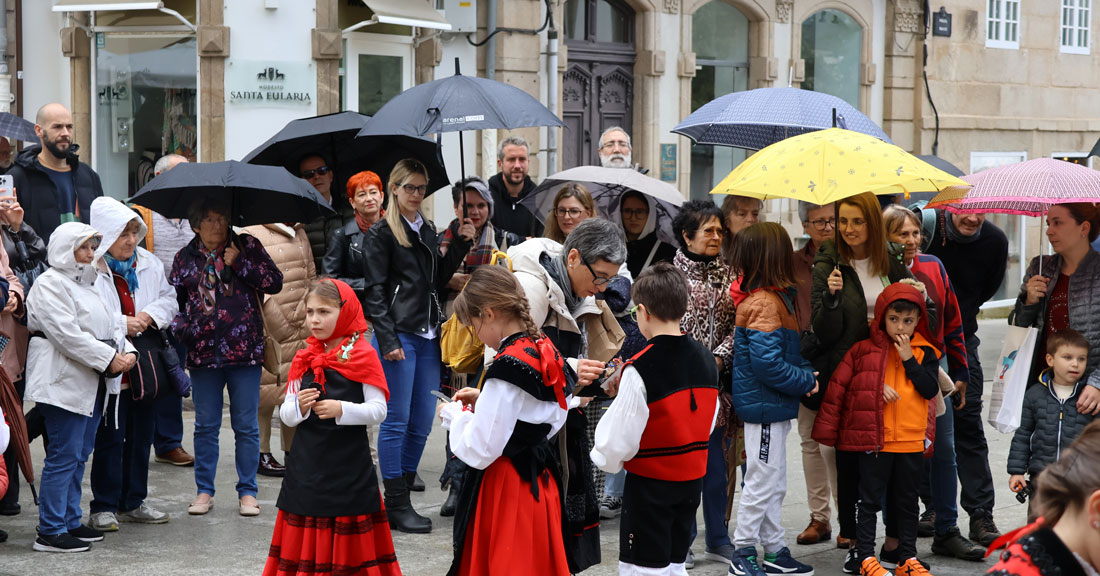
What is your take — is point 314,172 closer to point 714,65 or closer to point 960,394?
point 960,394

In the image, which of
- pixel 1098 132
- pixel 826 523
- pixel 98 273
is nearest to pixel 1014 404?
pixel 826 523

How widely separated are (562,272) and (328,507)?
1.45 m

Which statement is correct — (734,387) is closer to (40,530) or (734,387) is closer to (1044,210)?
(1044,210)

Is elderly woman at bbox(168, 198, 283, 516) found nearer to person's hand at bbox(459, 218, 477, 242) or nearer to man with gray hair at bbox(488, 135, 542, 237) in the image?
person's hand at bbox(459, 218, 477, 242)

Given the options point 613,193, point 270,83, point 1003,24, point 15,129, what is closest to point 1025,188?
point 613,193

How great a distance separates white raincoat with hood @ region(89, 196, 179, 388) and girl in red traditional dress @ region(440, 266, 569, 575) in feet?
8.50

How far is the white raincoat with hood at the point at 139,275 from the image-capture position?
669cm

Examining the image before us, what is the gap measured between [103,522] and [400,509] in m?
1.50

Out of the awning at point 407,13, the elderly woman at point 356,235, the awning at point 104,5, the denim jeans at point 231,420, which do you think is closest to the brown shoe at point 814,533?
the elderly woman at point 356,235

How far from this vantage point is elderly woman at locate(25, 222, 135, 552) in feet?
21.0

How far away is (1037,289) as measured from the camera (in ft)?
21.1

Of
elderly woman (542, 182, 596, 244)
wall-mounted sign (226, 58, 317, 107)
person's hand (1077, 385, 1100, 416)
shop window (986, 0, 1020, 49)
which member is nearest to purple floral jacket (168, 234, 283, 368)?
elderly woman (542, 182, 596, 244)

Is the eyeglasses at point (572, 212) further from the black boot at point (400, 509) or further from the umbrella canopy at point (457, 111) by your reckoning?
the black boot at point (400, 509)

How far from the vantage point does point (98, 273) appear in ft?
21.8
